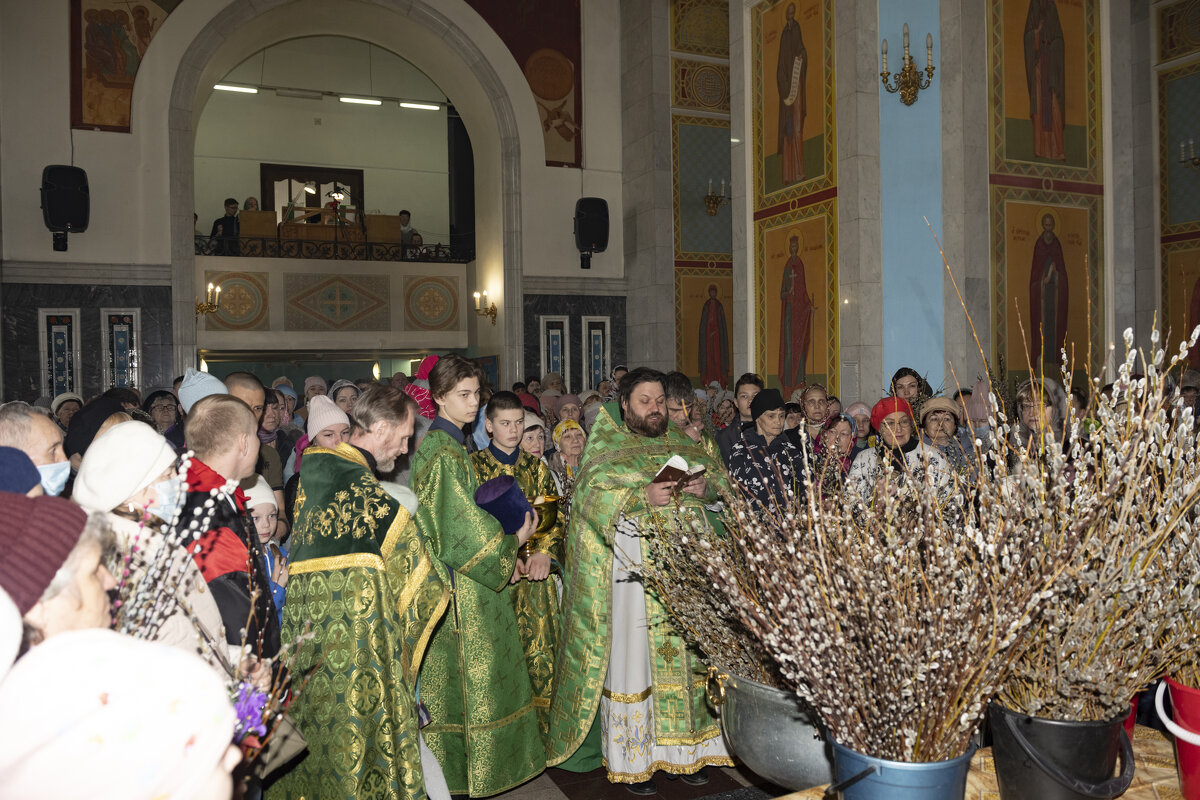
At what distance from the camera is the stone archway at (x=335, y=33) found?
478 inches

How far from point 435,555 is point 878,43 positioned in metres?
6.63

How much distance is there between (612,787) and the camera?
4.01m

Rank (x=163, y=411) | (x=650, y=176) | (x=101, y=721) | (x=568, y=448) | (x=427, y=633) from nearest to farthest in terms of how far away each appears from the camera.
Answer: (x=101, y=721) < (x=427, y=633) < (x=568, y=448) < (x=163, y=411) < (x=650, y=176)

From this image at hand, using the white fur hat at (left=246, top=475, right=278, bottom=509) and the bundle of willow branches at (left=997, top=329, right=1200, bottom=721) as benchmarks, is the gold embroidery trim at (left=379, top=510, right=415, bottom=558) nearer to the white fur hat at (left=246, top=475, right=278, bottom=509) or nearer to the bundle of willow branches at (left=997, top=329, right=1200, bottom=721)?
the white fur hat at (left=246, top=475, right=278, bottom=509)

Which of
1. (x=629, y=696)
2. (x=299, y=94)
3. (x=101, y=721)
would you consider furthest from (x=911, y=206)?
(x=299, y=94)

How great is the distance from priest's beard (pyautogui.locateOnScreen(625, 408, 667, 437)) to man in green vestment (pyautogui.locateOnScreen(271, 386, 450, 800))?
53.7 inches

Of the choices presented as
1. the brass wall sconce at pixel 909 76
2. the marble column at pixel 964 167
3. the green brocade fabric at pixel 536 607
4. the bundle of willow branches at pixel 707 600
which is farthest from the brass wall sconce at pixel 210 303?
the bundle of willow branches at pixel 707 600

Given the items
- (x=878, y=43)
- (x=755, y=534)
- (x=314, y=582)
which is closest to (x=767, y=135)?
(x=878, y=43)

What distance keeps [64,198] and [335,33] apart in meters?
4.86

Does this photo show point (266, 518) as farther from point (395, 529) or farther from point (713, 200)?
point (713, 200)

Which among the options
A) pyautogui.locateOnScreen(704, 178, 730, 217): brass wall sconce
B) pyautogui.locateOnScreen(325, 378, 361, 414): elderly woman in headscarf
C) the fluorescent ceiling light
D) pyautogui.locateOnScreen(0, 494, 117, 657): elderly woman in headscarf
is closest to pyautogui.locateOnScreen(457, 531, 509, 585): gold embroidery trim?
pyautogui.locateOnScreen(0, 494, 117, 657): elderly woman in headscarf

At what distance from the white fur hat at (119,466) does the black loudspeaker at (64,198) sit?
1092cm

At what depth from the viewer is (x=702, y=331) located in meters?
13.2

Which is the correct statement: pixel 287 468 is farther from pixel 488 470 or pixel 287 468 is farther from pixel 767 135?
pixel 767 135
